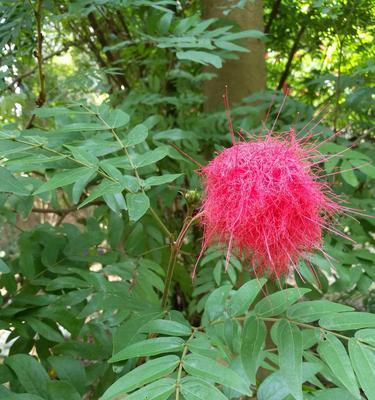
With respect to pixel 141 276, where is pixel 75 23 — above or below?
above

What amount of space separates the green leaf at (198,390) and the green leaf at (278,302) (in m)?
0.15

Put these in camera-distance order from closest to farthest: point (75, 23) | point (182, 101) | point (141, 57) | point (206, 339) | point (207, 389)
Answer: point (207, 389) → point (206, 339) → point (182, 101) → point (141, 57) → point (75, 23)

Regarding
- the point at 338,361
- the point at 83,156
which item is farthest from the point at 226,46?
the point at 338,361

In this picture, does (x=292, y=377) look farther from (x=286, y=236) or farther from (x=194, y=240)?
(x=194, y=240)

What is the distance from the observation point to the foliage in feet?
Answer: 2.00

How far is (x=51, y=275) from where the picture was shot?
100 centimetres

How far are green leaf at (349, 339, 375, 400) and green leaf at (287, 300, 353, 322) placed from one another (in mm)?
48

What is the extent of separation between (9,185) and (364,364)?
0.48m

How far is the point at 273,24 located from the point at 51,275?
1174 millimetres

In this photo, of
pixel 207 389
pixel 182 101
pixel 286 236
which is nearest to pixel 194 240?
pixel 182 101

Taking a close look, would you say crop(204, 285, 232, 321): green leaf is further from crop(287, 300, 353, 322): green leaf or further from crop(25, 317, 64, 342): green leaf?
crop(25, 317, 64, 342): green leaf

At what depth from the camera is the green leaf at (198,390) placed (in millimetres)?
506

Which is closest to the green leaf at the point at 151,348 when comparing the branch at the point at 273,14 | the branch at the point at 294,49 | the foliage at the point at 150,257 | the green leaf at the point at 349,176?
the foliage at the point at 150,257

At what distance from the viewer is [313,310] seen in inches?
25.3
